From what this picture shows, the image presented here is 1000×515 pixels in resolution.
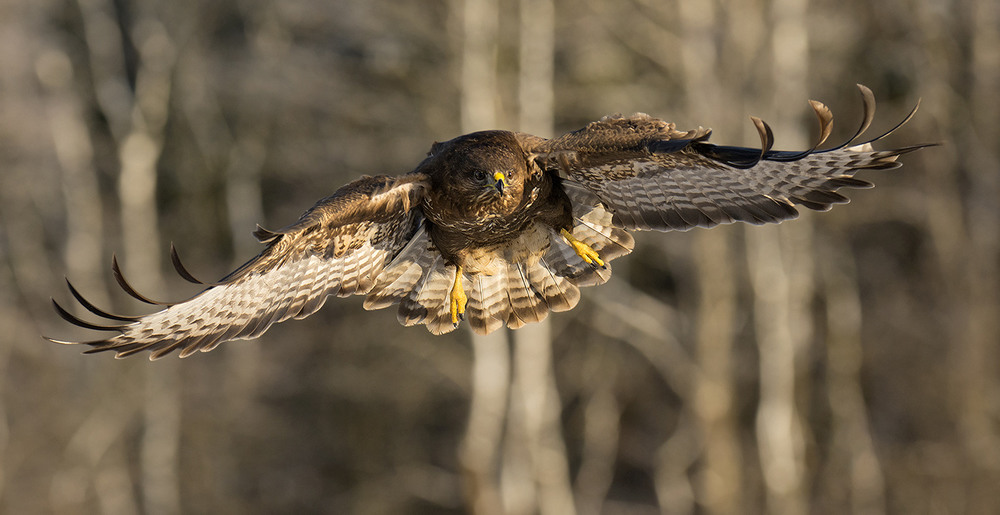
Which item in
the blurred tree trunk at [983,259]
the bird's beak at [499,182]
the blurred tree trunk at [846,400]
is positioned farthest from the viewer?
the blurred tree trunk at [846,400]

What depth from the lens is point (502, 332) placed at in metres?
11.7

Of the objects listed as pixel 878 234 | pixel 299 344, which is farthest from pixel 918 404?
pixel 299 344

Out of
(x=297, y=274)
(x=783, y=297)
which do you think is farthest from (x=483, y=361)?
(x=297, y=274)

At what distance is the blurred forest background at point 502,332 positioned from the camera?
37.6ft

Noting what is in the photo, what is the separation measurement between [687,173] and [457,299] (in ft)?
4.13

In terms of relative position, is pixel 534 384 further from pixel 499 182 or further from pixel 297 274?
pixel 499 182

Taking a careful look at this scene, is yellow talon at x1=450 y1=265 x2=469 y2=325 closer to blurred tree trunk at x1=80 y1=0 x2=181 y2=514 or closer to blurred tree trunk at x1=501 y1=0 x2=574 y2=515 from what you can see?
blurred tree trunk at x1=501 y1=0 x2=574 y2=515

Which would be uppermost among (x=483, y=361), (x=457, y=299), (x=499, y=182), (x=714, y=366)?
(x=499, y=182)

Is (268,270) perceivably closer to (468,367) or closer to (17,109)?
(468,367)

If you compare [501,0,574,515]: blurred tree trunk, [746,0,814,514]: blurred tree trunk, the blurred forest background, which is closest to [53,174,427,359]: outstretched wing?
the blurred forest background

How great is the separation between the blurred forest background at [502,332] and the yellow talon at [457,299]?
19.2 feet

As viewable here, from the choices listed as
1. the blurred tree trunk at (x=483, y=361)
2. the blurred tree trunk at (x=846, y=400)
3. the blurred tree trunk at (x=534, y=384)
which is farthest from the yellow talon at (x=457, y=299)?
the blurred tree trunk at (x=846, y=400)

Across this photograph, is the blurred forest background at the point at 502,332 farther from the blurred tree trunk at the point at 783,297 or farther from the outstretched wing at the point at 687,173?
the outstretched wing at the point at 687,173

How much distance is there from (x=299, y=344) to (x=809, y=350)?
7041 millimetres
